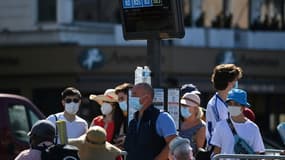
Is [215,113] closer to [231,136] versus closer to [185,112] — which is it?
[231,136]

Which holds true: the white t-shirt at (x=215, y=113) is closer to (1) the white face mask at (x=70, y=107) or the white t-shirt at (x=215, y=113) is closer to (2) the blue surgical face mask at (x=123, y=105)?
(2) the blue surgical face mask at (x=123, y=105)

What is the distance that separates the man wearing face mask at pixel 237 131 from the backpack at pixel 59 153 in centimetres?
170

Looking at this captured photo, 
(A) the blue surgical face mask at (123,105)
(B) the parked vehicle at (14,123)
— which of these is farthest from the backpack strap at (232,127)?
(B) the parked vehicle at (14,123)

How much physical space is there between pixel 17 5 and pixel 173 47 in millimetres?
5375

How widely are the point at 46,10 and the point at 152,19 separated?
21.0 meters

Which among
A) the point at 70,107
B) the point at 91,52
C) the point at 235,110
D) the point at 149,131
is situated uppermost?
the point at 235,110

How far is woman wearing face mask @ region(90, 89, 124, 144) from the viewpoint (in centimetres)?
1129

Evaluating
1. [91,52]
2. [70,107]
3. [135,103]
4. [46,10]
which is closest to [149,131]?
[135,103]

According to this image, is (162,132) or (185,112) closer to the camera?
(162,132)

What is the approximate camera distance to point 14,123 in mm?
13219

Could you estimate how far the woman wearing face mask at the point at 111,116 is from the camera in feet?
37.0

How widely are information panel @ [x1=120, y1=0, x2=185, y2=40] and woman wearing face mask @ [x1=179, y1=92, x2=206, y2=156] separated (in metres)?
1.07

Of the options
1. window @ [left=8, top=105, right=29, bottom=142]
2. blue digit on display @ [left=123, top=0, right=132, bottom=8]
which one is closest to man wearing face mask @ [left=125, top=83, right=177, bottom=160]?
blue digit on display @ [left=123, top=0, right=132, bottom=8]

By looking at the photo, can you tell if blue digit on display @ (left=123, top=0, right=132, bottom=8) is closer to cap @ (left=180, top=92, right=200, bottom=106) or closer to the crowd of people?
the crowd of people
